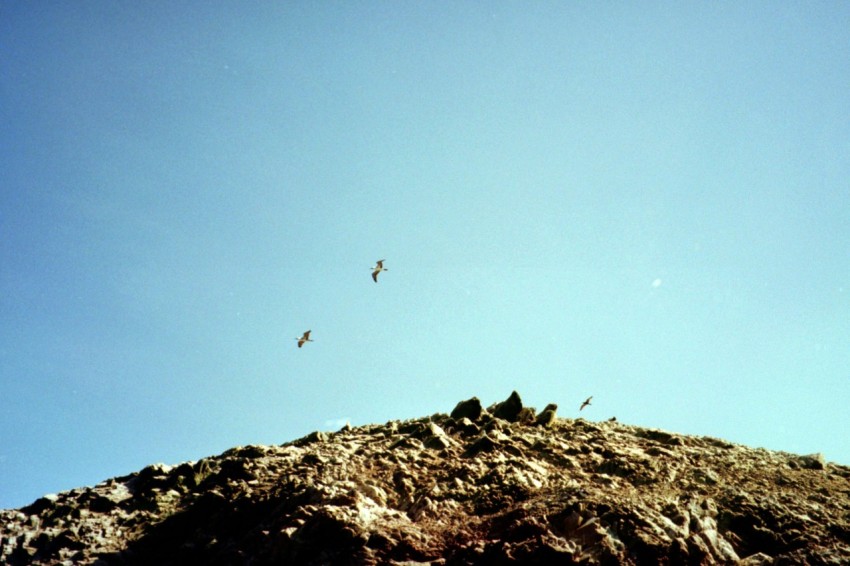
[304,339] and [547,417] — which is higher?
[304,339]

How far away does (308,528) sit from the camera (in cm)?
1160

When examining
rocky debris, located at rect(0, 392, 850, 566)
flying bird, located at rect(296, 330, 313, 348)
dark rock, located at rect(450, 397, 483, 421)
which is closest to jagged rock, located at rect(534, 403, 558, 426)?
rocky debris, located at rect(0, 392, 850, 566)

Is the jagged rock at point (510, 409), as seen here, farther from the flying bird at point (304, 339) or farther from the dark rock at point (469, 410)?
the flying bird at point (304, 339)

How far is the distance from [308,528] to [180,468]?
304 inches

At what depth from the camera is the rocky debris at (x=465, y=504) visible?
1055cm

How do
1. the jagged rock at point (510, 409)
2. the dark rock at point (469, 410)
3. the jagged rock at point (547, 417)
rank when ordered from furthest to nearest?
the dark rock at point (469, 410) → the jagged rock at point (510, 409) → the jagged rock at point (547, 417)

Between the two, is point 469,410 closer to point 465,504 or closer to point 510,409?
point 510,409

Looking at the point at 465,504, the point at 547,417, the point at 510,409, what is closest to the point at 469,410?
the point at 510,409

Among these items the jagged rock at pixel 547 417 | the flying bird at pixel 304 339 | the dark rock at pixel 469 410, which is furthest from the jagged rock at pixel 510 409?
the flying bird at pixel 304 339

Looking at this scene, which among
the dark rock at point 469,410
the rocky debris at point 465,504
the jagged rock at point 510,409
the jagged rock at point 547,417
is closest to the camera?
the rocky debris at point 465,504

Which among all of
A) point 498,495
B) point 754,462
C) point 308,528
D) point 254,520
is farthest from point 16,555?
point 754,462

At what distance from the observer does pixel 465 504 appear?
1263cm

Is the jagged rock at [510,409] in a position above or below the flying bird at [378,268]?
below

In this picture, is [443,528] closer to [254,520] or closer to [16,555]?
[254,520]
